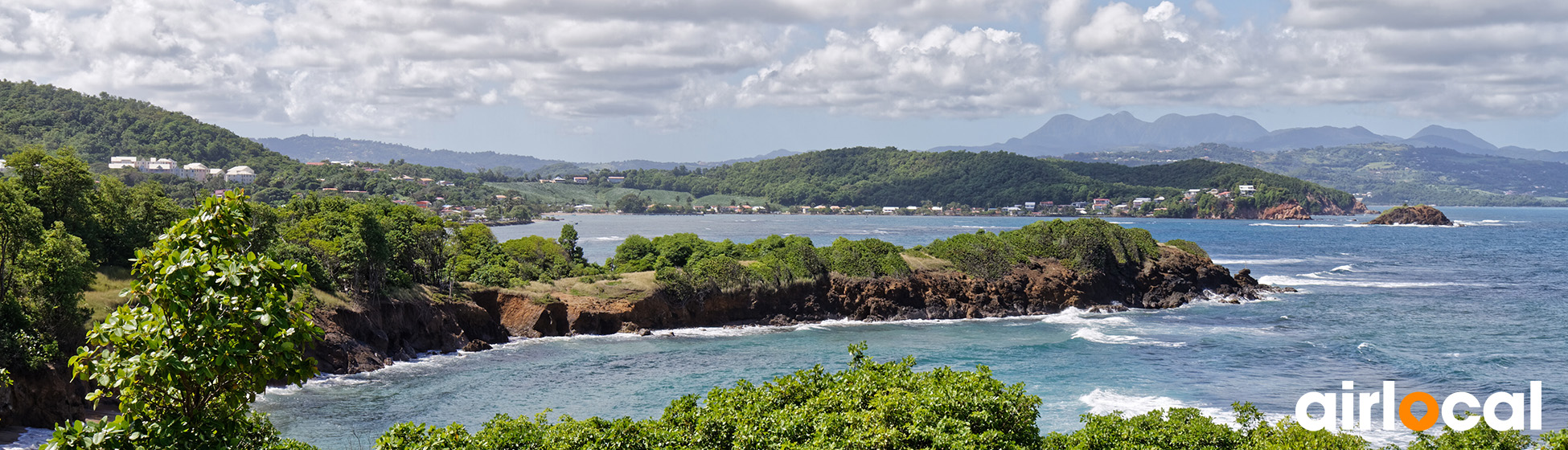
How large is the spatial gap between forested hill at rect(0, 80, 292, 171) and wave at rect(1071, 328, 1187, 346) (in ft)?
552

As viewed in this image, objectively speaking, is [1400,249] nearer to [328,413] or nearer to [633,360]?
[633,360]

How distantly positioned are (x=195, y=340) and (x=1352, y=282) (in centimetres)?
8198

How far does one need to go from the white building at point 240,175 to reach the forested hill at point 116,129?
316 inches

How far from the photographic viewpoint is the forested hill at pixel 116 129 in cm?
16300

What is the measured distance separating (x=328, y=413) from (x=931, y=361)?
2369cm

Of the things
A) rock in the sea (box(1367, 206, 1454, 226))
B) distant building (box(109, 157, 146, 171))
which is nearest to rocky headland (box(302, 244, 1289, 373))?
rock in the sea (box(1367, 206, 1454, 226))

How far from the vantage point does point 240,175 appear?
16712 centimetres

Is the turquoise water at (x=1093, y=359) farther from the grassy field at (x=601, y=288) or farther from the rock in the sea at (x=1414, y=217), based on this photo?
the rock in the sea at (x=1414, y=217)

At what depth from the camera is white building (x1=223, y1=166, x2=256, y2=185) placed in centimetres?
16532

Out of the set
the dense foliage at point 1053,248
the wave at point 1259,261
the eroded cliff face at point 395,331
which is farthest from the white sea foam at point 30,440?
the wave at point 1259,261

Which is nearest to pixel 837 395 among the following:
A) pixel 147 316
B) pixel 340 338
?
pixel 147 316

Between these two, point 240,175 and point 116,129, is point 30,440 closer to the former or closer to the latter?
point 240,175

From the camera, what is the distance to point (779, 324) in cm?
5369

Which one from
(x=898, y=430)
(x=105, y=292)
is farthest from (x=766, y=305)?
(x=898, y=430)
